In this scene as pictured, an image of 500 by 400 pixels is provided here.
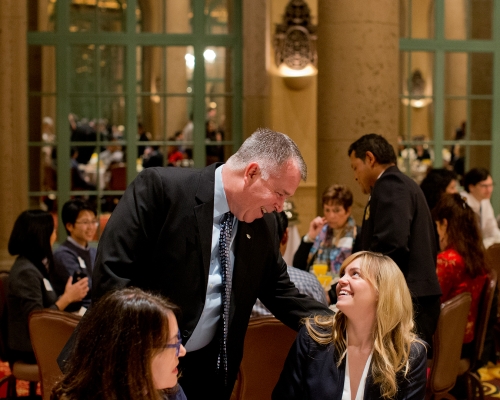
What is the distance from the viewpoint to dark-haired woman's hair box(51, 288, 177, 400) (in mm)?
1685

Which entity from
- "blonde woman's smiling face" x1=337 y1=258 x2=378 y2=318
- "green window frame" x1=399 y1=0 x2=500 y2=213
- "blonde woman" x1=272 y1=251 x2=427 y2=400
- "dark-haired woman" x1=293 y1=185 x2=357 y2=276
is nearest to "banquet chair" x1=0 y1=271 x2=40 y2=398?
"dark-haired woman" x1=293 y1=185 x2=357 y2=276

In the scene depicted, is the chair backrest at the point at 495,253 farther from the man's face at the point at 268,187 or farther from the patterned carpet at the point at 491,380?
the man's face at the point at 268,187

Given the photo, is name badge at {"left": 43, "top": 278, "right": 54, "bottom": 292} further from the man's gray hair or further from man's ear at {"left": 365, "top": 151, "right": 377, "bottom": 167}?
the man's gray hair

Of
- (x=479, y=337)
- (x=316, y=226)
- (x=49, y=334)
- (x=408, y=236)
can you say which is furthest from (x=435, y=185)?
(x=49, y=334)

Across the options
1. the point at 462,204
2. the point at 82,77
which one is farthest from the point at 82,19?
the point at 462,204

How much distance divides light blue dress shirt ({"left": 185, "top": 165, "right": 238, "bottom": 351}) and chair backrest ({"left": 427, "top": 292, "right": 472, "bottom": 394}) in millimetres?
1498

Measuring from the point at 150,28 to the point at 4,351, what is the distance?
4.24 m

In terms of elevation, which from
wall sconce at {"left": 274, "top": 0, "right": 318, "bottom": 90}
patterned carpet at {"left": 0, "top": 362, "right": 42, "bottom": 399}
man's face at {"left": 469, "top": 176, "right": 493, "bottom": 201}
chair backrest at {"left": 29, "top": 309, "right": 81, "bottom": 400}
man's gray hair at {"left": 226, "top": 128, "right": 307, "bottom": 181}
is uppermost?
wall sconce at {"left": 274, "top": 0, "right": 318, "bottom": 90}

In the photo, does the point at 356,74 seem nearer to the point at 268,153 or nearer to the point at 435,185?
the point at 435,185

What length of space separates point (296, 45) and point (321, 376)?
19.2 ft

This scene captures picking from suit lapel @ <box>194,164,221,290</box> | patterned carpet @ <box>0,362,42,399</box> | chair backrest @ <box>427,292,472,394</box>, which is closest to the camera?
suit lapel @ <box>194,164,221,290</box>

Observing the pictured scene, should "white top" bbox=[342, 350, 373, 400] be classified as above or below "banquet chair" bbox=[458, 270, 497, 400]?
above

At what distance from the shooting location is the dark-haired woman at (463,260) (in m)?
4.16

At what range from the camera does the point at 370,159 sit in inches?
155
